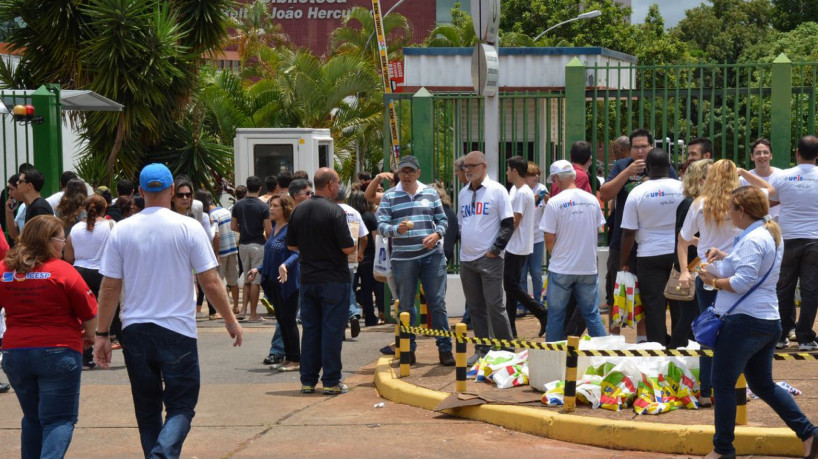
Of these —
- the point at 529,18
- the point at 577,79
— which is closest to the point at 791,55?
the point at 529,18

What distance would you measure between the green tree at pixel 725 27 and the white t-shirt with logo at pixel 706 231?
2099 inches

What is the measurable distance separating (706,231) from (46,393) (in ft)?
15.2

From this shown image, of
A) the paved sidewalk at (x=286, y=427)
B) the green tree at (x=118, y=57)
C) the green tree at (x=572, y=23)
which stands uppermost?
the green tree at (x=572, y=23)

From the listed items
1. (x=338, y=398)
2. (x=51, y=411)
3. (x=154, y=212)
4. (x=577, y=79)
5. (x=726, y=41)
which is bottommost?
(x=338, y=398)

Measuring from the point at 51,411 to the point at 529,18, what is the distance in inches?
1781

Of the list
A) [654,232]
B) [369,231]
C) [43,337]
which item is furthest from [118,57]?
[43,337]

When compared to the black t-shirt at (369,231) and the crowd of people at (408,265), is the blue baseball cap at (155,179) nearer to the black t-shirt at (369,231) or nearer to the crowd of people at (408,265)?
the crowd of people at (408,265)

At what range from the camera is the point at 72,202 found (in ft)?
35.9

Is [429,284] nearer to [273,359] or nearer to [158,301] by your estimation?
[273,359]

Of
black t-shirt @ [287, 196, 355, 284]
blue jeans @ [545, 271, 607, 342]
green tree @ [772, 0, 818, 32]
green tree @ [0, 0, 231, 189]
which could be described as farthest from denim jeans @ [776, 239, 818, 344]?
green tree @ [772, 0, 818, 32]

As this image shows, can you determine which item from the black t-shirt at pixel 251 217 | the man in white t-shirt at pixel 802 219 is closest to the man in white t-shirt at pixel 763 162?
the man in white t-shirt at pixel 802 219

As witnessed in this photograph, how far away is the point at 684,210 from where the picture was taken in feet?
29.3

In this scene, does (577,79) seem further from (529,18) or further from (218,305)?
(529,18)

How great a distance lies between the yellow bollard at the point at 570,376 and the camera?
298 inches
